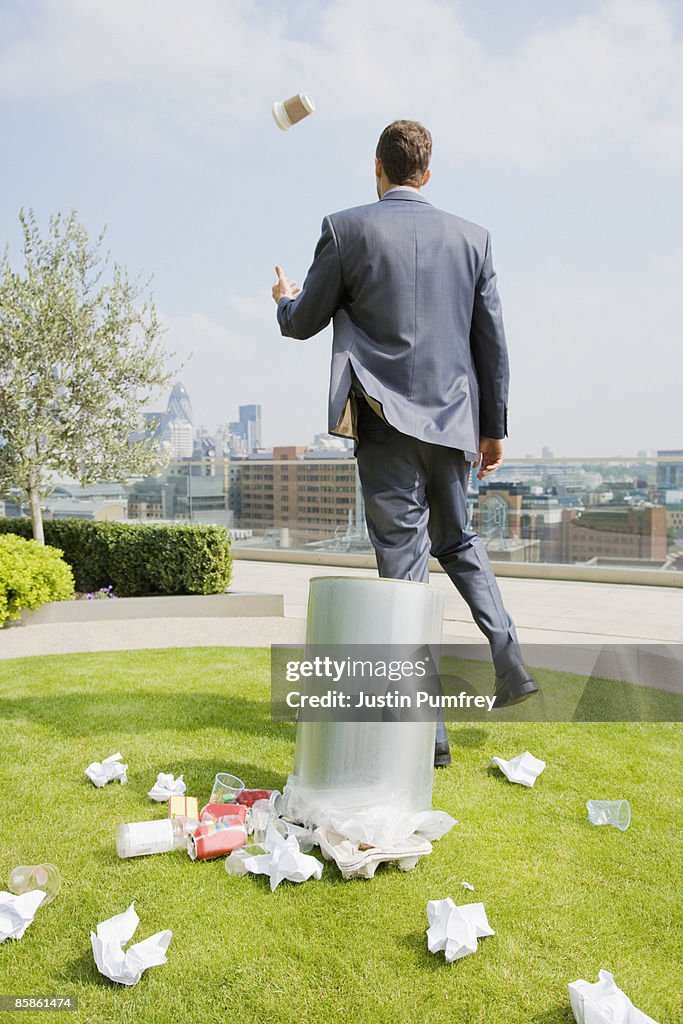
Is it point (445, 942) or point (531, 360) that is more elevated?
point (531, 360)

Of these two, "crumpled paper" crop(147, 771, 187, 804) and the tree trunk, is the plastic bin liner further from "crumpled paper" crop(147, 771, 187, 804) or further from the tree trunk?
the tree trunk

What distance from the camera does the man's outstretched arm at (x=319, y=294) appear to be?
2.23m

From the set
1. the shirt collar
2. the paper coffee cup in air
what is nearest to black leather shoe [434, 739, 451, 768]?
the shirt collar

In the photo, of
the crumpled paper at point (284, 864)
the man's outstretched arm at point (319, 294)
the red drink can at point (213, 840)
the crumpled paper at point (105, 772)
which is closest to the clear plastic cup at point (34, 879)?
the red drink can at point (213, 840)

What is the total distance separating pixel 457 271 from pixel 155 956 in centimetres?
184

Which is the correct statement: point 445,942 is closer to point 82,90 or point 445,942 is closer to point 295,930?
point 295,930

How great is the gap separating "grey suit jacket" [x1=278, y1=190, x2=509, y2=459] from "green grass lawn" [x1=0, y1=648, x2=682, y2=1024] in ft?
3.52

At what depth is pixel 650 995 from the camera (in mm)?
1314

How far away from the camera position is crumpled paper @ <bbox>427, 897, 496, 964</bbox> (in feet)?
4.66

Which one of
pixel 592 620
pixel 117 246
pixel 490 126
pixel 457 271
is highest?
pixel 490 126

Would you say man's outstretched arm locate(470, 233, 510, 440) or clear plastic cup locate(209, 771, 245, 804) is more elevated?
man's outstretched arm locate(470, 233, 510, 440)

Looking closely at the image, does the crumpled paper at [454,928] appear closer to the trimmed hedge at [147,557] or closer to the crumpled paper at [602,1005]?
the crumpled paper at [602,1005]

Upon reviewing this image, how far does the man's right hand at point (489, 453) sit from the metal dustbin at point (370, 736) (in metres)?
0.69

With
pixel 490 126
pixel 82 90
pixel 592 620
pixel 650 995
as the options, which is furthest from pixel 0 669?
pixel 490 126
